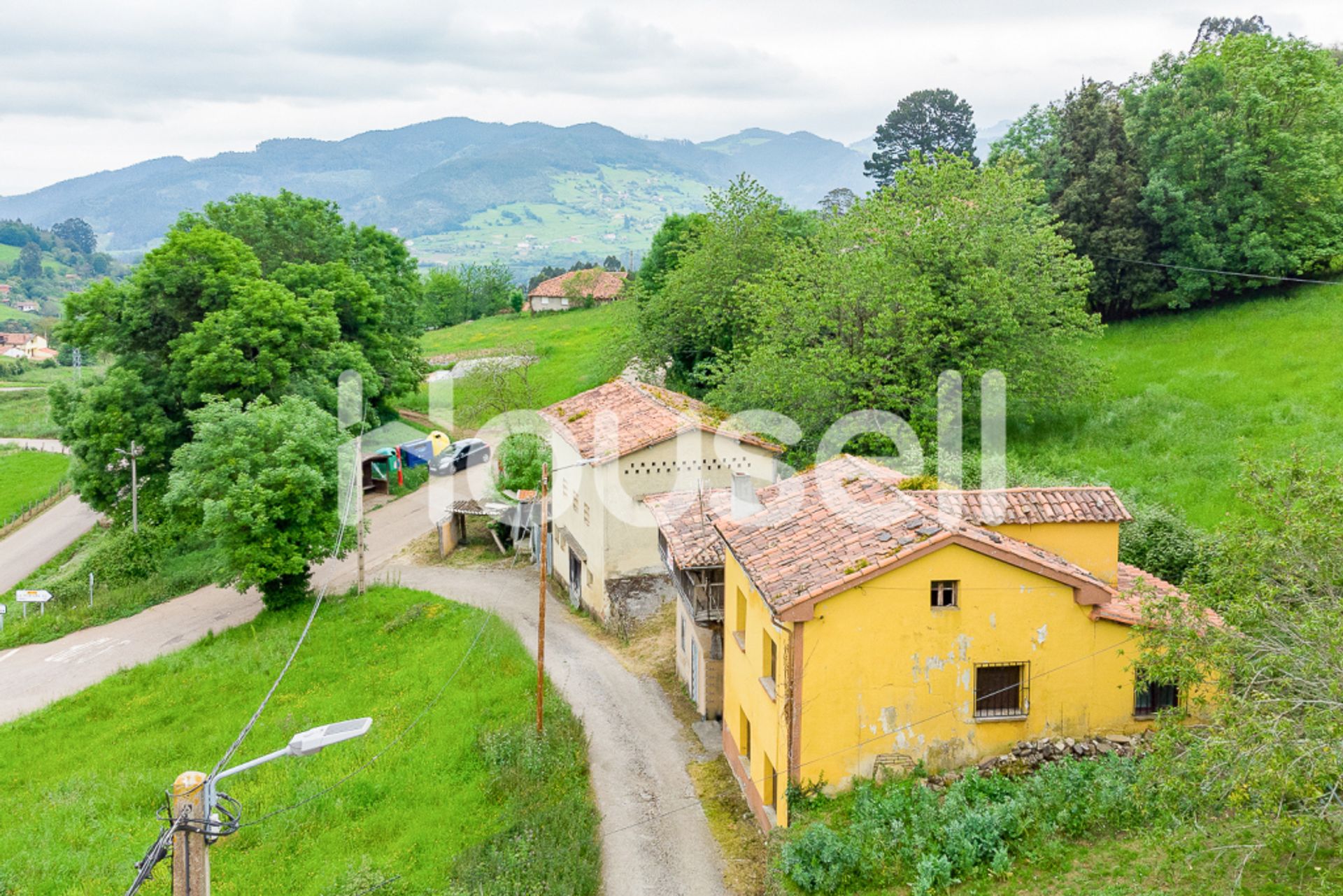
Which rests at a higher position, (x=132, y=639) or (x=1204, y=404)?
(x=1204, y=404)

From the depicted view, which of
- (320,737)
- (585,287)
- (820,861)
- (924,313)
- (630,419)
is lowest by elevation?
(820,861)

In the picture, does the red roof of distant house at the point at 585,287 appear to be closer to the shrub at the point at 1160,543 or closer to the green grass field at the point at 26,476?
the green grass field at the point at 26,476

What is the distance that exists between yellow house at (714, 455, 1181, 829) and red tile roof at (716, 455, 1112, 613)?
3 centimetres

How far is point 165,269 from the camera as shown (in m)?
38.7

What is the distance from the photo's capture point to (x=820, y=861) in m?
14.1

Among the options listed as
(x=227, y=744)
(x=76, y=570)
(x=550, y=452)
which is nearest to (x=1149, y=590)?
(x=227, y=744)

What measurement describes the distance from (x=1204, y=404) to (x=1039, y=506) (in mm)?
18381

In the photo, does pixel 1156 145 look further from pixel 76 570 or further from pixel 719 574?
pixel 76 570

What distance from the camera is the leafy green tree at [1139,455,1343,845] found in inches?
399

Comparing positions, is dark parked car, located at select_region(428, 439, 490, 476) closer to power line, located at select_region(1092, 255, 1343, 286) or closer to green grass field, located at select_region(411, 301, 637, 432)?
green grass field, located at select_region(411, 301, 637, 432)

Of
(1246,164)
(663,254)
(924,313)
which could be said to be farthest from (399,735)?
(663,254)

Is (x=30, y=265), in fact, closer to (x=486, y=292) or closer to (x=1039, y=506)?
(x=486, y=292)

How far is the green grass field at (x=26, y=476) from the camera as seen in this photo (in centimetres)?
5266

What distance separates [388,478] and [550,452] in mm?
13945
